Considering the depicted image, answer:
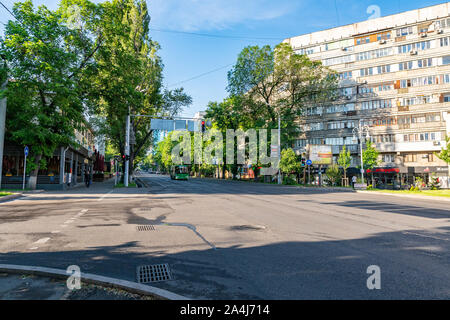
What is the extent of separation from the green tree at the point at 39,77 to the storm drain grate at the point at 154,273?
18.6 m

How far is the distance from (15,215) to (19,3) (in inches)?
727

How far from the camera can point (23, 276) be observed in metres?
4.04

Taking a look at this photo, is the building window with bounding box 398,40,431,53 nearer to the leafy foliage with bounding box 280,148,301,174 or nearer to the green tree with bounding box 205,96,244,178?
the leafy foliage with bounding box 280,148,301,174

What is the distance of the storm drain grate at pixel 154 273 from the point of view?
4.00 meters

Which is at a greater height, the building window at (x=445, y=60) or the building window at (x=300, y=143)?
the building window at (x=445, y=60)

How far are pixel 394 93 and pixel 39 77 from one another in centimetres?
4815

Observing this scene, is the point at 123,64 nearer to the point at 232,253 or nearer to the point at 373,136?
the point at 232,253

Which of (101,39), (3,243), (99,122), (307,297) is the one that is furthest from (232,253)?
(99,122)

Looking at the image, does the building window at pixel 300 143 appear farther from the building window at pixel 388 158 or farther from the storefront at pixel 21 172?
the storefront at pixel 21 172

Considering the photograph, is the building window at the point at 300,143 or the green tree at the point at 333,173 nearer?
the green tree at the point at 333,173

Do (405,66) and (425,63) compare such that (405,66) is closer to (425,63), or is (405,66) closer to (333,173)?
(425,63)

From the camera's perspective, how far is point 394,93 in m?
45.4

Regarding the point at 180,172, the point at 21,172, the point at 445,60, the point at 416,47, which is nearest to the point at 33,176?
the point at 21,172

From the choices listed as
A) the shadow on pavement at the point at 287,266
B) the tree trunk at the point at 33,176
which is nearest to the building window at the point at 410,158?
the shadow on pavement at the point at 287,266
